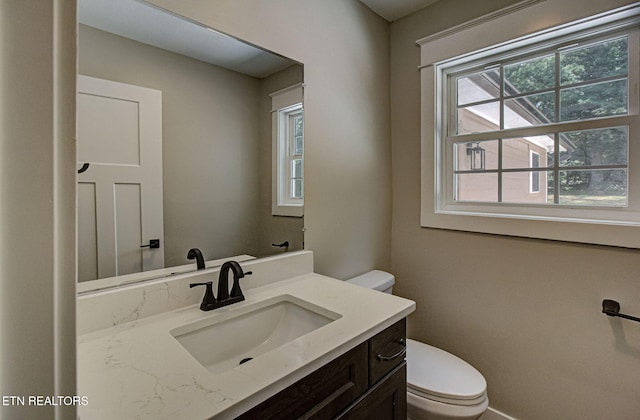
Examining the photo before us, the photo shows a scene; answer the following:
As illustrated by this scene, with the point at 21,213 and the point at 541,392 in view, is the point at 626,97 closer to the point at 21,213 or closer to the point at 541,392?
the point at 541,392

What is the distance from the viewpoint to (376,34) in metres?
1.88

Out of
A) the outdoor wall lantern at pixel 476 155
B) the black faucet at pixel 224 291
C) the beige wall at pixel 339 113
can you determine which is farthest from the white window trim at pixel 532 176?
the black faucet at pixel 224 291

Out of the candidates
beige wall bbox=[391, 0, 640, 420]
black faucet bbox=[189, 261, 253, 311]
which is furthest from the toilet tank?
black faucet bbox=[189, 261, 253, 311]

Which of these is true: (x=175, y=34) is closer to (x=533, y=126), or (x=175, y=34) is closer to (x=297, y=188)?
(x=297, y=188)

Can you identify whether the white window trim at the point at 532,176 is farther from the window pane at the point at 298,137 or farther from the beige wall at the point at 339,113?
the window pane at the point at 298,137

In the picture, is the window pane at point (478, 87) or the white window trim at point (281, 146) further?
the window pane at point (478, 87)

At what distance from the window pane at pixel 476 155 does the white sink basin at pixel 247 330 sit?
4.21 ft

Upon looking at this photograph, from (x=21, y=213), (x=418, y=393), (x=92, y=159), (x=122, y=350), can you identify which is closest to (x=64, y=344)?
(x=21, y=213)

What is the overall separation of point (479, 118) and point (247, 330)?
65.0 inches

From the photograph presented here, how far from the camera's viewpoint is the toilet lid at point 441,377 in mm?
1223

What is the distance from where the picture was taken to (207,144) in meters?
1.17

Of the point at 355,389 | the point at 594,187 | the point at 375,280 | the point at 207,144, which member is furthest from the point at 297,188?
the point at 594,187

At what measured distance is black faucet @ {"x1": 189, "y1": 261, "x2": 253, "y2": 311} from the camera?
1.04 m

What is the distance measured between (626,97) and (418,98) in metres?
0.93
